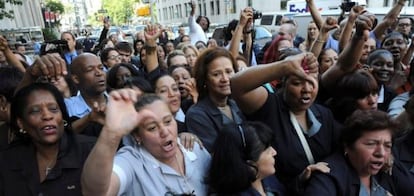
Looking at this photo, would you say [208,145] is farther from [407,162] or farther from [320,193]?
[407,162]

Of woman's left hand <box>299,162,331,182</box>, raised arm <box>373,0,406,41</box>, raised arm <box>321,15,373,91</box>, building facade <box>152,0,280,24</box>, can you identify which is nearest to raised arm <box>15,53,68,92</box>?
woman's left hand <box>299,162,331,182</box>

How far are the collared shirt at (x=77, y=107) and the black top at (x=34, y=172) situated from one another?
877mm

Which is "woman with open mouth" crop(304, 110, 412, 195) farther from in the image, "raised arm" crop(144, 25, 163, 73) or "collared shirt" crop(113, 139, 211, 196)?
"raised arm" crop(144, 25, 163, 73)

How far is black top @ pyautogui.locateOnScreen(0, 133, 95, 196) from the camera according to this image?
187cm

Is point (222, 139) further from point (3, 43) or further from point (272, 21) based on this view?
point (272, 21)

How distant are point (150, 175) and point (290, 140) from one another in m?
0.86

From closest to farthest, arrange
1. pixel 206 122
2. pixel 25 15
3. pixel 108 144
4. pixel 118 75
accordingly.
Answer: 1. pixel 108 144
2. pixel 206 122
3. pixel 118 75
4. pixel 25 15

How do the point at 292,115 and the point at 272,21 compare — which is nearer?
the point at 292,115

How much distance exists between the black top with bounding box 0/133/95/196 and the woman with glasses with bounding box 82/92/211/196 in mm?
366

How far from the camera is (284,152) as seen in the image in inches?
81.4

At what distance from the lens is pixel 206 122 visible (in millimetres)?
2289

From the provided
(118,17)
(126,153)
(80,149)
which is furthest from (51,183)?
(118,17)

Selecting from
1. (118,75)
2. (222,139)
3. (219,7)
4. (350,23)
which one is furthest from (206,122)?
(219,7)

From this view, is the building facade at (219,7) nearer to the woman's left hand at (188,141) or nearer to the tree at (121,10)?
the tree at (121,10)
